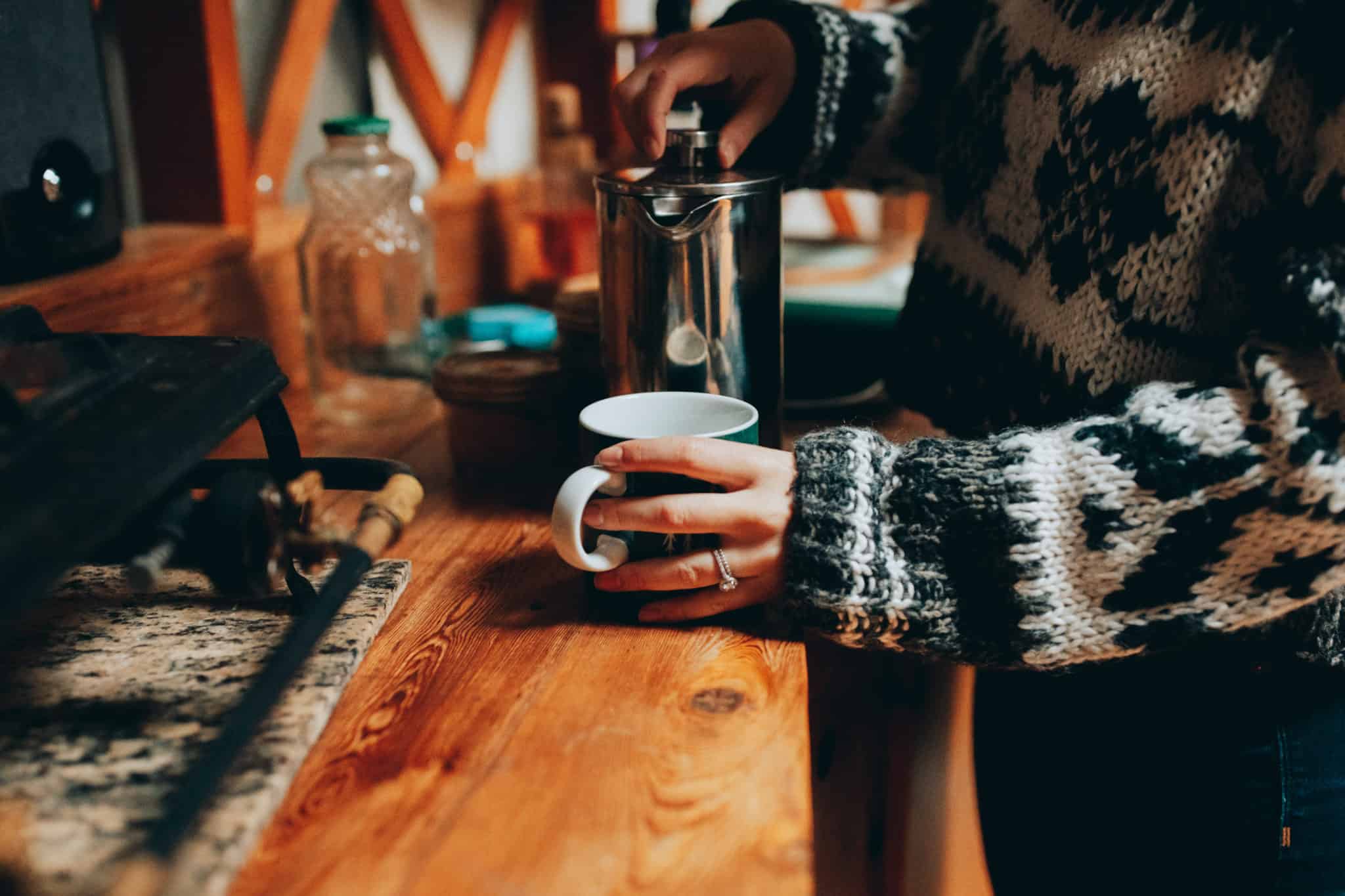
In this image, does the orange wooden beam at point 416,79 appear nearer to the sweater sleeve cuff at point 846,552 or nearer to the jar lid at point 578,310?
the jar lid at point 578,310

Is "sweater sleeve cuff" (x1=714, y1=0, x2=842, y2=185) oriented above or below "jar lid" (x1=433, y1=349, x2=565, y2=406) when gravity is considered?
above

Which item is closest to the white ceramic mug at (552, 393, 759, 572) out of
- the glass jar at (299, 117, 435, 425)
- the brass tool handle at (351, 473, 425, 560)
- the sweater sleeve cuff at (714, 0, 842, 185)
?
the brass tool handle at (351, 473, 425, 560)

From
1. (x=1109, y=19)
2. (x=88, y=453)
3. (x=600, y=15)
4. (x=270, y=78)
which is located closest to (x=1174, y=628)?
(x=1109, y=19)

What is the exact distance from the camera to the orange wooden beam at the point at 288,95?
4.62 ft

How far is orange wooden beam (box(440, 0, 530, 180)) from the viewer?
1.81m

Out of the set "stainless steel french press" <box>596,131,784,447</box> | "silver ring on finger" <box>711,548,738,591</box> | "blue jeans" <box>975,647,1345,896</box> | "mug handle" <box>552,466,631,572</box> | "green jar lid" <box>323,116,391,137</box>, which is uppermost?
"green jar lid" <box>323,116,391,137</box>

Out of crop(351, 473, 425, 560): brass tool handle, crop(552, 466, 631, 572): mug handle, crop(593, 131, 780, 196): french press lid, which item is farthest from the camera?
crop(593, 131, 780, 196): french press lid

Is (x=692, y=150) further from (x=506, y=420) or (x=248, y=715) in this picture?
(x=248, y=715)

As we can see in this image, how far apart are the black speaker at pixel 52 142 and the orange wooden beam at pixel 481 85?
2.93ft

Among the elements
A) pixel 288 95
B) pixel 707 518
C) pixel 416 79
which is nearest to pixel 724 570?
pixel 707 518

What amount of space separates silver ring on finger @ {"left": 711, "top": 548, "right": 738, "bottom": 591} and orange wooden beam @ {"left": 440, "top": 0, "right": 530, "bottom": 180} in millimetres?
1293

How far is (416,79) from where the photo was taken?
5.65 ft

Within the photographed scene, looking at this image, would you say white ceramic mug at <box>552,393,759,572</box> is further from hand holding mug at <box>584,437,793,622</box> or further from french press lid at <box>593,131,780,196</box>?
french press lid at <box>593,131,780,196</box>

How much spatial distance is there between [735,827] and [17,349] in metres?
0.43
